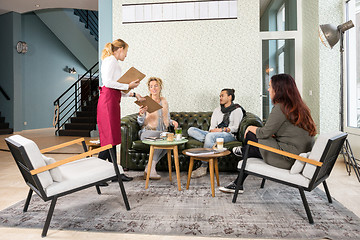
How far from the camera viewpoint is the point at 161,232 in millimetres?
1907

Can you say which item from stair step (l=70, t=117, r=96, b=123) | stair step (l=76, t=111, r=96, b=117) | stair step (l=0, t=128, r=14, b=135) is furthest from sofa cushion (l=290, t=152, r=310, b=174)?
stair step (l=0, t=128, r=14, b=135)

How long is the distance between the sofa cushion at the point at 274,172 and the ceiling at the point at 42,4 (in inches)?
283

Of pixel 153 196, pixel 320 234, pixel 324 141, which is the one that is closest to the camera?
pixel 320 234

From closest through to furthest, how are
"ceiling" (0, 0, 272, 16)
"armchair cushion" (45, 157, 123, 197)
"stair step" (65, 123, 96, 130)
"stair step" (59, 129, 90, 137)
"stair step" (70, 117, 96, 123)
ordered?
"armchair cushion" (45, 157, 123, 197) < "ceiling" (0, 0, 272, 16) < "stair step" (59, 129, 90, 137) < "stair step" (65, 123, 96, 130) < "stair step" (70, 117, 96, 123)

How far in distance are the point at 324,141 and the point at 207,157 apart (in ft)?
3.52

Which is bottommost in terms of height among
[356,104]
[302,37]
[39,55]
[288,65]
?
[356,104]

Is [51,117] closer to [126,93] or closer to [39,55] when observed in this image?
[39,55]

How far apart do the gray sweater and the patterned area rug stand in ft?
1.33

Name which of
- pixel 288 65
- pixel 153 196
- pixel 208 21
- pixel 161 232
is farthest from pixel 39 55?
pixel 161 232

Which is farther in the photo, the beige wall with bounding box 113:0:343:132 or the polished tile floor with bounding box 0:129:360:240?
the beige wall with bounding box 113:0:343:132

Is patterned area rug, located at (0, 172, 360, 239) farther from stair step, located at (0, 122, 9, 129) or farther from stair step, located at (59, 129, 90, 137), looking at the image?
stair step, located at (0, 122, 9, 129)

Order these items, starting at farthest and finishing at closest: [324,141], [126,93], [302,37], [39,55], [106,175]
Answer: [39,55], [302,37], [126,93], [106,175], [324,141]

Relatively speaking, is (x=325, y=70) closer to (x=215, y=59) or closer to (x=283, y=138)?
(x=215, y=59)

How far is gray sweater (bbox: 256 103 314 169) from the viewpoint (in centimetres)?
235
